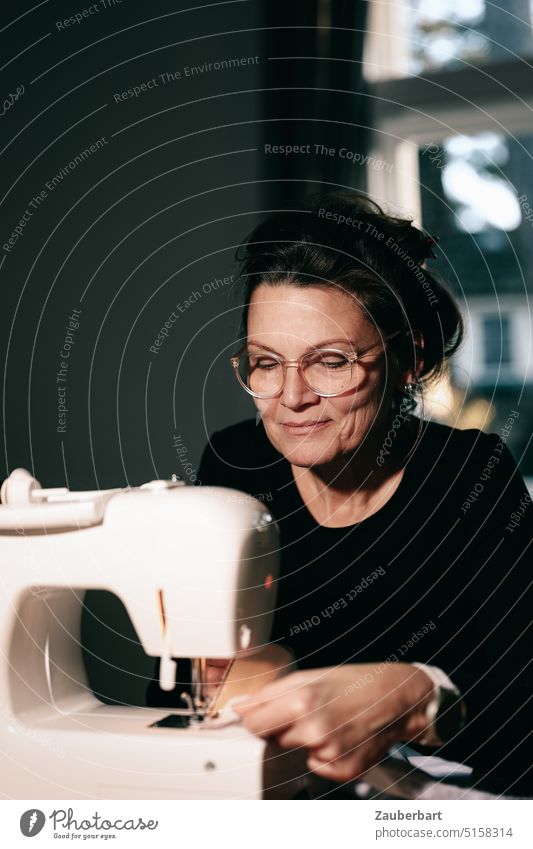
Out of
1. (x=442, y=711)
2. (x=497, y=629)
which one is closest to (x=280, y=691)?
(x=442, y=711)

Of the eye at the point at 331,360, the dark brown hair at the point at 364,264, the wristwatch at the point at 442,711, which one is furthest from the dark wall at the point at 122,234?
the wristwatch at the point at 442,711

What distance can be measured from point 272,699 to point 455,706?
0.84ft

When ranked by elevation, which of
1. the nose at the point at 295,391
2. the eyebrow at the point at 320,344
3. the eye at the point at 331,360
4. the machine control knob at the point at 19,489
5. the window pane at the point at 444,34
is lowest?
the machine control knob at the point at 19,489

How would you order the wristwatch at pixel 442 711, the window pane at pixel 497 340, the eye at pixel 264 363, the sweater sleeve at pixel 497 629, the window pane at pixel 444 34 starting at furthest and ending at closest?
1. the window pane at pixel 497 340
2. the window pane at pixel 444 34
3. the eye at pixel 264 363
4. the sweater sleeve at pixel 497 629
5. the wristwatch at pixel 442 711

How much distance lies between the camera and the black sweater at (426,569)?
835mm

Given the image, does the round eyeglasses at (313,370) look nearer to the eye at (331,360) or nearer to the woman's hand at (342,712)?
the eye at (331,360)

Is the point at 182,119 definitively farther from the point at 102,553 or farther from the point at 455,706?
the point at 455,706

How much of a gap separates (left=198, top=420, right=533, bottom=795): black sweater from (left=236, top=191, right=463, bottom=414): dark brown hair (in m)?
0.12

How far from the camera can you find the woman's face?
33.3 inches

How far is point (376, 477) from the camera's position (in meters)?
0.96

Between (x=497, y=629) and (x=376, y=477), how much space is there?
22 cm

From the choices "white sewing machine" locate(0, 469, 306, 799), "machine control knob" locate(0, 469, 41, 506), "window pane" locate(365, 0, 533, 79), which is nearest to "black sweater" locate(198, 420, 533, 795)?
"white sewing machine" locate(0, 469, 306, 799)

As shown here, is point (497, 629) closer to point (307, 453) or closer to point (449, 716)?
point (449, 716)

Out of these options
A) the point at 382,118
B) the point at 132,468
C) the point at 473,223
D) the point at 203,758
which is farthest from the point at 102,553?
the point at 382,118
